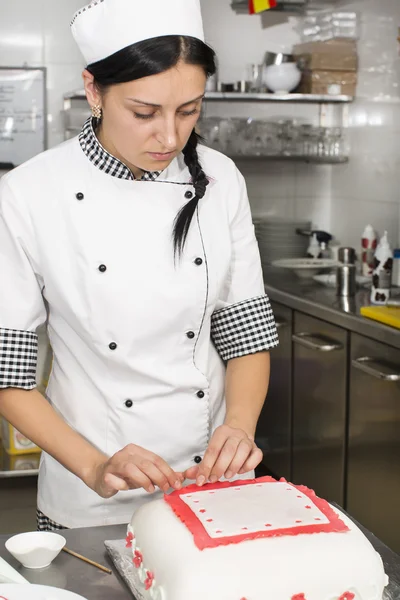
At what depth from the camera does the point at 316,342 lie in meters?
3.08

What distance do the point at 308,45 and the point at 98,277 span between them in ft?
9.23

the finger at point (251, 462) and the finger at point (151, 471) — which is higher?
the finger at point (151, 471)

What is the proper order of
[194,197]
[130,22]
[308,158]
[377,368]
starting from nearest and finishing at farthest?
[130,22] < [194,197] < [377,368] < [308,158]

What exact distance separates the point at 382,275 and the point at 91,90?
1.92 m

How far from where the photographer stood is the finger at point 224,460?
1351 millimetres

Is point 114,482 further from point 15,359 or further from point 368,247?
point 368,247

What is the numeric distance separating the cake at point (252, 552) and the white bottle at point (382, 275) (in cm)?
191

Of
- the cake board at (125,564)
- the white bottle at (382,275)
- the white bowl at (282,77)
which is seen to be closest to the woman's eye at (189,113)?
the cake board at (125,564)

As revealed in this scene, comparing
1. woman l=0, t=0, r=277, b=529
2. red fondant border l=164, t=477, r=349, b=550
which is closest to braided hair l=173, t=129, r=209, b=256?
woman l=0, t=0, r=277, b=529

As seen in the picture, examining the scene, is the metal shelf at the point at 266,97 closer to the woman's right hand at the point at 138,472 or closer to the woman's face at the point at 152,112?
the woman's face at the point at 152,112

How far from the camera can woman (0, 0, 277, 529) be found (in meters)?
1.39

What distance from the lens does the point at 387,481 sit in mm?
2684


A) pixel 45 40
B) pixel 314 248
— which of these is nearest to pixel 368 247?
pixel 314 248

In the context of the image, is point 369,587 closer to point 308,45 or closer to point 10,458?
point 10,458
